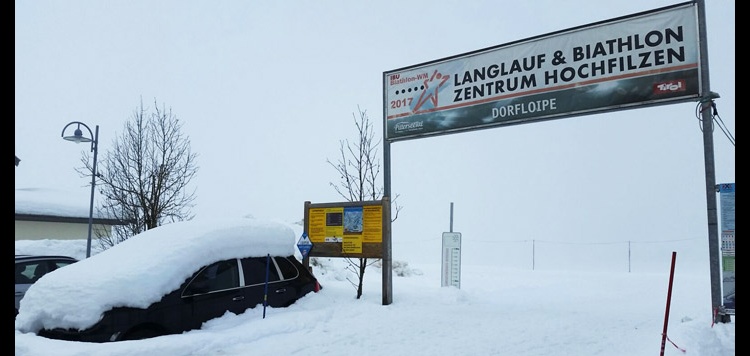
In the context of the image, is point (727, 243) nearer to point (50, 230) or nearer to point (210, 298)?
point (210, 298)

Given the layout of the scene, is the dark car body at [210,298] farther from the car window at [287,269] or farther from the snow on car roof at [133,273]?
the snow on car roof at [133,273]

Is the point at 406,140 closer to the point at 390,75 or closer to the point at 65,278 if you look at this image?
the point at 390,75

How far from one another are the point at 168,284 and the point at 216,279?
1045 mm

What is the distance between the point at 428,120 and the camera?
1294 centimetres

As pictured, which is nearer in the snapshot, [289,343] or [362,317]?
[289,343]

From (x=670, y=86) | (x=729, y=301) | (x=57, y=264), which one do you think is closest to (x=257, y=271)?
(x=57, y=264)

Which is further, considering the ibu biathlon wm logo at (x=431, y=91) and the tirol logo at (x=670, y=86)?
the ibu biathlon wm logo at (x=431, y=91)

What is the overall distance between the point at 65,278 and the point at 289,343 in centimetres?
337

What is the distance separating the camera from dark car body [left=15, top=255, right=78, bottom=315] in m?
9.95

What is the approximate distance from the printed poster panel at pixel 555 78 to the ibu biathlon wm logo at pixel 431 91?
25mm

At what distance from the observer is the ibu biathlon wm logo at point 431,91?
12.9 metres

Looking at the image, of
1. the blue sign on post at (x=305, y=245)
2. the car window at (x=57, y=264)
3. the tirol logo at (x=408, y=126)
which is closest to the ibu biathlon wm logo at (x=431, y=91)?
the tirol logo at (x=408, y=126)
